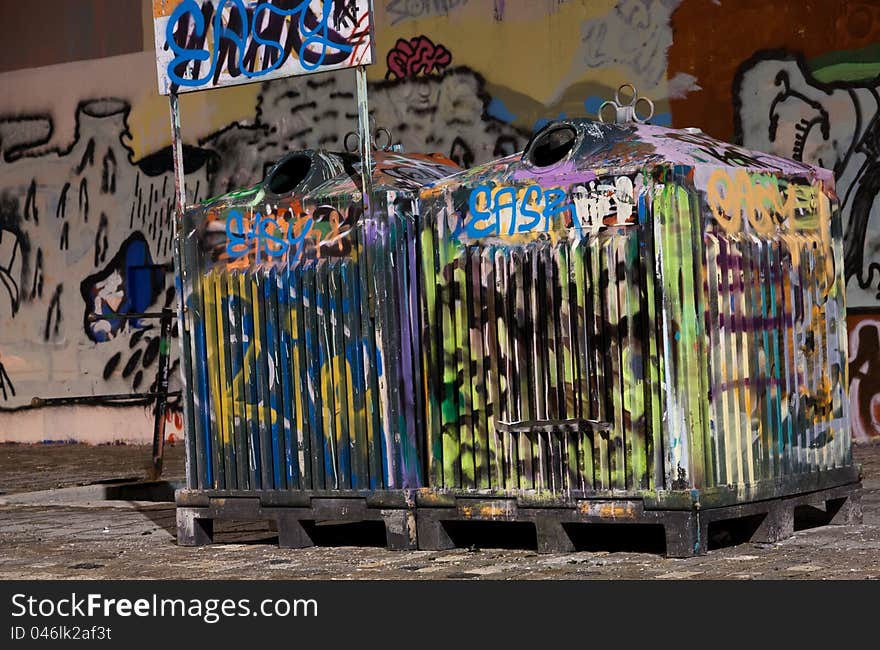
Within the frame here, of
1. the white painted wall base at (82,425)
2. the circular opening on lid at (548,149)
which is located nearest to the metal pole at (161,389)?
the circular opening on lid at (548,149)

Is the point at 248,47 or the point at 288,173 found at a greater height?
the point at 248,47

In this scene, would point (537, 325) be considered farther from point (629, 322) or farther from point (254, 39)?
point (254, 39)

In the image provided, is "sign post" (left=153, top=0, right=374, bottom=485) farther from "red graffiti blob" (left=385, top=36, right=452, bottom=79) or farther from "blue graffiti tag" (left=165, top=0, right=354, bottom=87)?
"red graffiti blob" (left=385, top=36, right=452, bottom=79)

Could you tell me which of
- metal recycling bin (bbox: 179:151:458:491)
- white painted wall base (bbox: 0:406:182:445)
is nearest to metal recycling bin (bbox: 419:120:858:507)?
metal recycling bin (bbox: 179:151:458:491)

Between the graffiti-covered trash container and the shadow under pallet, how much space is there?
0.02 metres

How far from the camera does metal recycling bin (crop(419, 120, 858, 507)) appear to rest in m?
7.57

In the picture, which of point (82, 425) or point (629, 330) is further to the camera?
point (82, 425)

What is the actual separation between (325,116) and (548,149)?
9.46 m

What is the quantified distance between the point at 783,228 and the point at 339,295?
2345mm

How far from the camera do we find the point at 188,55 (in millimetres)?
9289

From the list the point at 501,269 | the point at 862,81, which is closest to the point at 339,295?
the point at 501,269

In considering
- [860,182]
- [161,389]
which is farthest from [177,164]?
[860,182]

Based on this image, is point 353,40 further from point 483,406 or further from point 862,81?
point 862,81

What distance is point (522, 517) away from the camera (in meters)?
8.04
